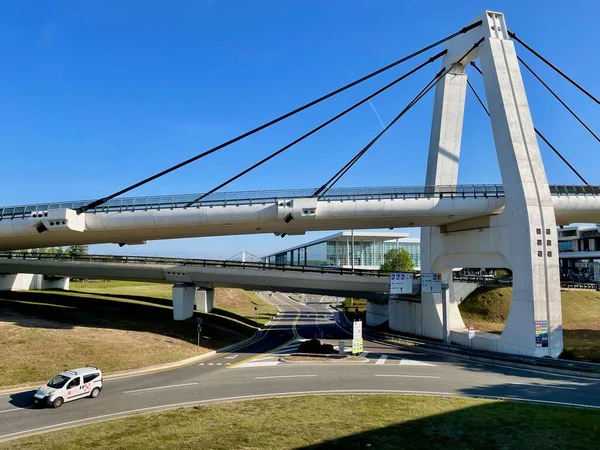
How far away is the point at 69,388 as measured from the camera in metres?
20.0

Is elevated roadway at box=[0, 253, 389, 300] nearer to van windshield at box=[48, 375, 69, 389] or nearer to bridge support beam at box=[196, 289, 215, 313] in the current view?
bridge support beam at box=[196, 289, 215, 313]

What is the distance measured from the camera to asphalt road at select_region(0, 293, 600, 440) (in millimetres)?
18500

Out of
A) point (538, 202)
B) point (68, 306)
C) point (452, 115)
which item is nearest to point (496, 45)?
point (452, 115)

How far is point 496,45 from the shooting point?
37.8m

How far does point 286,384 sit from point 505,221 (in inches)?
Result: 886

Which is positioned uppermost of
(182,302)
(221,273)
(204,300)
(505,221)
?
(505,221)

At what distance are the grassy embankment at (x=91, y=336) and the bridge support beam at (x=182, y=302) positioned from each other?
0.90 metres

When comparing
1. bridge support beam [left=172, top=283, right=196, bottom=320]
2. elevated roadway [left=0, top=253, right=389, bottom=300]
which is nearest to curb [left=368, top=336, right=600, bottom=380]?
elevated roadway [left=0, top=253, right=389, bottom=300]

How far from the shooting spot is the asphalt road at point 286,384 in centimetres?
1850

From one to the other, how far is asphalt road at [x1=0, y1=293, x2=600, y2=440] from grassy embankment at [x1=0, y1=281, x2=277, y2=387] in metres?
3.30

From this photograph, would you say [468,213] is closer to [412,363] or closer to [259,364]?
[412,363]

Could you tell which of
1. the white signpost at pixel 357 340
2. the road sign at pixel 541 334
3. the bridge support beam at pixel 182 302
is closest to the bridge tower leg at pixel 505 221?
the road sign at pixel 541 334

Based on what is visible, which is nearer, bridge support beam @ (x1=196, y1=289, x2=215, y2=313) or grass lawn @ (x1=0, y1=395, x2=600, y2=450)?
grass lawn @ (x1=0, y1=395, x2=600, y2=450)

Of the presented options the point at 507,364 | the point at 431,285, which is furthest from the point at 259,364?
the point at 431,285
